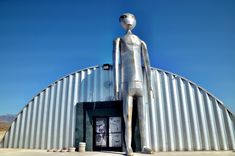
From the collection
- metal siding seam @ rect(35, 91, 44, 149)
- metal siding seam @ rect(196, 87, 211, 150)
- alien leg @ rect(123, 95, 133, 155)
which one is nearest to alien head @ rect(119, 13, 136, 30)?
alien leg @ rect(123, 95, 133, 155)

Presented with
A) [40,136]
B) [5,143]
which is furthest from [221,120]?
[5,143]

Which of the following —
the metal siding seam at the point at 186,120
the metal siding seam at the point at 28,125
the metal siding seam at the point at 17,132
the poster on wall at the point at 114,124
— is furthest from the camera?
the metal siding seam at the point at 17,132

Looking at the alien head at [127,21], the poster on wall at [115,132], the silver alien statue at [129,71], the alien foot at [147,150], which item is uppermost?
the alien head at [127,21]

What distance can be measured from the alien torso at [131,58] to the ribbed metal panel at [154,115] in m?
2.13

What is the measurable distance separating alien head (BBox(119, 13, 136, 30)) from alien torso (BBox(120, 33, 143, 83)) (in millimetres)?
289

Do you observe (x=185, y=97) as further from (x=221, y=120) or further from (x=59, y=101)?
(x=59, y=101)

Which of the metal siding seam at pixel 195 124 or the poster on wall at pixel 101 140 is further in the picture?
the poster on wall at pixel 101 140

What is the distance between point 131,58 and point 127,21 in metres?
1.28

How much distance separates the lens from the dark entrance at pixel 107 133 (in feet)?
23.9

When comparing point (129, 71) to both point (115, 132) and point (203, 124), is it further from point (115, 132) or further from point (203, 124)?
point (203, 124)

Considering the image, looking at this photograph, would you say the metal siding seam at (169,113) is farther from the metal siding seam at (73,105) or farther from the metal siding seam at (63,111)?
the metal siding seam at (63,111)

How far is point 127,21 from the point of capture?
6.14 meters

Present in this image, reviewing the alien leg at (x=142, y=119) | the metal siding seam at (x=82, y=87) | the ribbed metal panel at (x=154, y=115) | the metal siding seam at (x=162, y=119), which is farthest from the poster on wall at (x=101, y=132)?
the alien leg at (x=142, y=119)

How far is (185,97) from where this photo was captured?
7.27 meters
